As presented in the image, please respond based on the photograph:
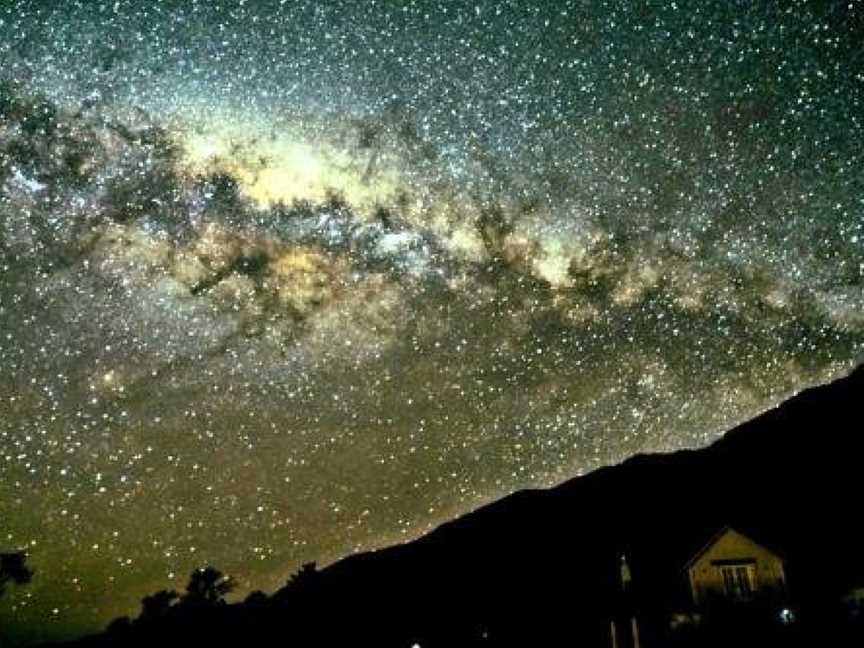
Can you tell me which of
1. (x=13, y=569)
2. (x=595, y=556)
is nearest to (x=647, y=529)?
(x=595, y=556)

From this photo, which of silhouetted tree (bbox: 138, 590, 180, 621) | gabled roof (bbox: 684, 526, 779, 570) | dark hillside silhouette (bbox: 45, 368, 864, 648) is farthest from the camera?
silhouetted tree (bbox: 138, 590, 180, 621)

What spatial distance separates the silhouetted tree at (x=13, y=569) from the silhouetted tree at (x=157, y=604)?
14.6m

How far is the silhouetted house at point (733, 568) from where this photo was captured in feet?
91.7

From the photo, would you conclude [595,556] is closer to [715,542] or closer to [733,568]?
[733,568]

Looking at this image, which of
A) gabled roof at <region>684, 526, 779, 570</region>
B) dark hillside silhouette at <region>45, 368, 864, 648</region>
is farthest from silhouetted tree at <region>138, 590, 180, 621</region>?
gabled roof at <region>684, 526, 779, 570</region>

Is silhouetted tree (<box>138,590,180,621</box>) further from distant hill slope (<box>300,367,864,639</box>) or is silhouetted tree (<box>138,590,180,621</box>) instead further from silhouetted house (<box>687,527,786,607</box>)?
silhouetted house (<box>687,527,786,607</box>)

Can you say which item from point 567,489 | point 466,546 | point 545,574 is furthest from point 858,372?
point 545,574

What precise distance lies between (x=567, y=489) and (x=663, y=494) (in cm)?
2376

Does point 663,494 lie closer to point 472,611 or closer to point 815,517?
point 815,517

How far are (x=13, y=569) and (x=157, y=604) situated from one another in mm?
16586

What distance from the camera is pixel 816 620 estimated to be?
2034 centimetres

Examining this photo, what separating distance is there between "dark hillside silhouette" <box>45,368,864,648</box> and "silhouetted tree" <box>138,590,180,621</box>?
1248 mm

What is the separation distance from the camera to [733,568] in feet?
92.9

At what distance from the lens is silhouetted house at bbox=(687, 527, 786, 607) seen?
2794 cm
